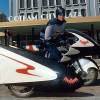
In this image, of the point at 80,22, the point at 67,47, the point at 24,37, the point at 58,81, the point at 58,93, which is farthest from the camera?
the point at 24,37

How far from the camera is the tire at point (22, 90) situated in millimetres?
7820

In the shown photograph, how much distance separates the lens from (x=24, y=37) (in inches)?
2251

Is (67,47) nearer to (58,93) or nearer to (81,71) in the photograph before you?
(81,71)

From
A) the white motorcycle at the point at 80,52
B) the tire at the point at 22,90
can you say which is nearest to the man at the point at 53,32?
the white motorcycle at the point at 80,52

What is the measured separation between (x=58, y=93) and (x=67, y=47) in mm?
1536

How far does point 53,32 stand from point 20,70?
1652 millimetres

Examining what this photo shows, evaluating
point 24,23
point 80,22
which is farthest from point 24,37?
point 80,22

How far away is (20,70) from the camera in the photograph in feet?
25.1

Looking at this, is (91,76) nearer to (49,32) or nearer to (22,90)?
(49,32)

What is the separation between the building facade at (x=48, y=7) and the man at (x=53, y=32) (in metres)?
65.2

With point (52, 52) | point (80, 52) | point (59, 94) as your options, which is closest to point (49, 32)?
point (52, 52)

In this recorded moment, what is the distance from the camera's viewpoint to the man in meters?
8.86

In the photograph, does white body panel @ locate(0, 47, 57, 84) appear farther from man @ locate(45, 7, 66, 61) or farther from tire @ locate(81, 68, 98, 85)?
tire @ locate(81, 68, 98, 85)

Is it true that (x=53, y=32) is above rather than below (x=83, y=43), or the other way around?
above
